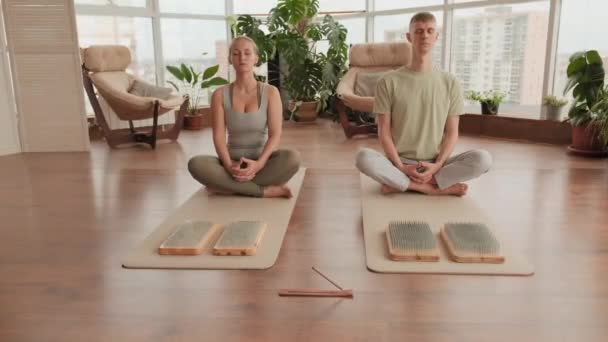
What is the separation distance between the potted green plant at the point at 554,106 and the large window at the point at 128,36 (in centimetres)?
410

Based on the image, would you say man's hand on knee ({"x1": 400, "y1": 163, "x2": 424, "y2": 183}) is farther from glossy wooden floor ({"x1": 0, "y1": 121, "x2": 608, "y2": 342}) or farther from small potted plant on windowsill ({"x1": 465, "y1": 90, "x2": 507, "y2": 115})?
small potted plant on windowsill ({"x1": 465, "y1": 90, "x2": 507, "y2": 115})

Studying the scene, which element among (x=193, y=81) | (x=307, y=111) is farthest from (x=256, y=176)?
(x=307, y=111)

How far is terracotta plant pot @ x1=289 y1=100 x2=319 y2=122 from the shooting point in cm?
593

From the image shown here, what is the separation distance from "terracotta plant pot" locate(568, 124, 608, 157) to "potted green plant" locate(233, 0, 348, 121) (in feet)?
8.12

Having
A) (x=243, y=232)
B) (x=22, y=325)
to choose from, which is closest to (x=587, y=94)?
(x=243, y=232)

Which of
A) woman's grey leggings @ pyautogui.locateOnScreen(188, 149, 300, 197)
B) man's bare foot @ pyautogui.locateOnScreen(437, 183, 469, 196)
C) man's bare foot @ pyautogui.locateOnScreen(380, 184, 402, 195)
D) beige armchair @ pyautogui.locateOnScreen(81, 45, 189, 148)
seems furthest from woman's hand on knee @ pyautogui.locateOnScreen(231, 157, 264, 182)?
beige armchair @ pyautogui.locateOnScreen(81, 45, 189, 148)

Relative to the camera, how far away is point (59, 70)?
430 cm

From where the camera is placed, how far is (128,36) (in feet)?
17.4

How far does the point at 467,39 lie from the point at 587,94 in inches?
65.0

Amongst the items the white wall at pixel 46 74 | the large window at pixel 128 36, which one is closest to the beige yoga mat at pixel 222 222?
the white wall at pixel 46 74

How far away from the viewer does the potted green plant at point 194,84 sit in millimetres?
5406

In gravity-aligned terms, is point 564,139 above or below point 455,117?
below

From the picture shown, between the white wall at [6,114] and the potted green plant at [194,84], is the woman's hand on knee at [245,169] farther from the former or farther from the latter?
the potted green plant at [194,84]

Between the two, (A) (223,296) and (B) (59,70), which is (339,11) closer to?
(B) (59,70)
